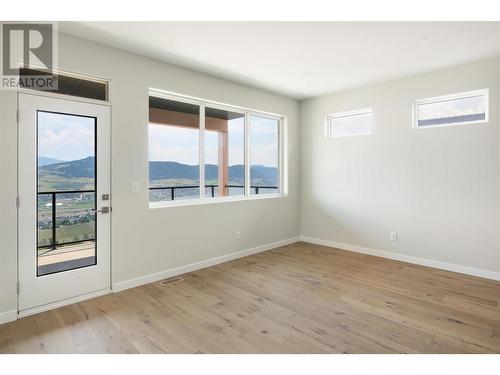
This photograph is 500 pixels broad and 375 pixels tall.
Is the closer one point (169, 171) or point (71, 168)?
point (71, 168)

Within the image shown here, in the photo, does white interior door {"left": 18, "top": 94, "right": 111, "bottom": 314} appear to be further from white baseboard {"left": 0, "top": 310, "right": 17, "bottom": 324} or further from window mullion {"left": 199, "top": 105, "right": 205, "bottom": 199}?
window mullion {"left": 199, "top": 105, "right": 205, "bottom": 199}

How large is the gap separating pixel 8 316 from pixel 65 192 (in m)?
1.23

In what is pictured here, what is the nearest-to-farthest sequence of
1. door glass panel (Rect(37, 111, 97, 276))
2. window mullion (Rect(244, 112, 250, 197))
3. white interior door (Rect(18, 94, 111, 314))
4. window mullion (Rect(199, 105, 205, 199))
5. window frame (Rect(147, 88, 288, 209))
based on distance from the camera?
white interior door (Rect(18, 94, 111, 314)), door glass panel (Rect(37, 111, 97, 276)), window frame (Rect(147, 88, 288, 209)), window mullion (Rect(199, 105, 205, 199)), window mullion (Rect(244, 112, 250, 197))

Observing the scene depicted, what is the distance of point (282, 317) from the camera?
2.73 meters

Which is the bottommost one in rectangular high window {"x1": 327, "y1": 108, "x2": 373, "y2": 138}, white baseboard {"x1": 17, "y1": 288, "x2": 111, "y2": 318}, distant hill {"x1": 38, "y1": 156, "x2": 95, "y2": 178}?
white baseboard {"x1": 17, "y1": 288, "x2": 111, "y2": 318}

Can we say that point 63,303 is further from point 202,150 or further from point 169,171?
point 202,150

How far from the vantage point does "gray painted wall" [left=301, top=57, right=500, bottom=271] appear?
377cm

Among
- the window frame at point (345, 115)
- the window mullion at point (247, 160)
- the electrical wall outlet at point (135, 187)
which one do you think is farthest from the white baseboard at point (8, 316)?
the window frame at point (345, 115)

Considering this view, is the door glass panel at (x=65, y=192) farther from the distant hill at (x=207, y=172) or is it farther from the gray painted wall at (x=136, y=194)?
the distant hill at (x=207, y=172)

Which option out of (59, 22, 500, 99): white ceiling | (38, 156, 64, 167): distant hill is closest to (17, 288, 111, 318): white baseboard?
(38, 156, 64, 167): distant hill

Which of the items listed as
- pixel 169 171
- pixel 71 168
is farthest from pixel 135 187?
pixel 71 168

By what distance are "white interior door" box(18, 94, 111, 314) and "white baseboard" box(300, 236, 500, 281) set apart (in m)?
3.78
